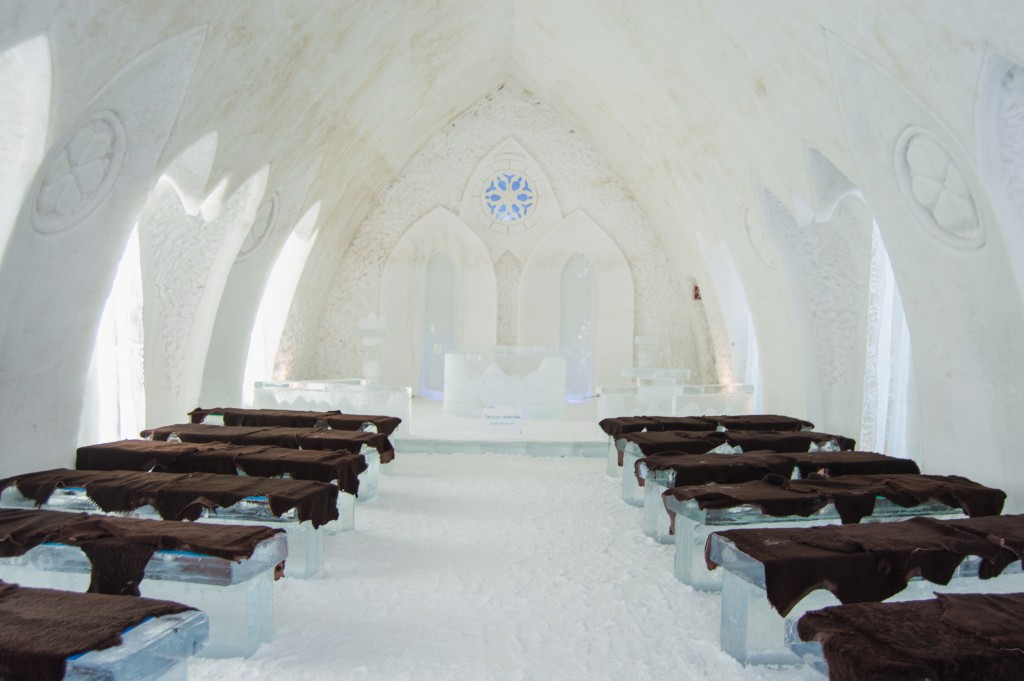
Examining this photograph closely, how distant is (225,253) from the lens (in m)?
7.05

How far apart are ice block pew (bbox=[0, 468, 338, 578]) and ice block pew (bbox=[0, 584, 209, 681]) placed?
1.26 m

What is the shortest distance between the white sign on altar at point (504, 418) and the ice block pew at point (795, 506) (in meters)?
3.91

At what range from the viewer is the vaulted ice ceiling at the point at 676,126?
143 inches

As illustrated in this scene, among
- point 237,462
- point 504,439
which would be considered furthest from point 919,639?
point 504,439

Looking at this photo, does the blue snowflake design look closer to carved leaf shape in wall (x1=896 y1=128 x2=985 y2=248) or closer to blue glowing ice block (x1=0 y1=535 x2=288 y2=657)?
carved leaf shape in wall (x1=896 y1=128 x2=985 y2=248)

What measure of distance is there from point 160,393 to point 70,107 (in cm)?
342

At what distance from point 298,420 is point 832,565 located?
4.65m

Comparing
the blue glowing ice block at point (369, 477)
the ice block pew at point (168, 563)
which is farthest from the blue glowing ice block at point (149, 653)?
the blue glowing ice block at point (369, 477)

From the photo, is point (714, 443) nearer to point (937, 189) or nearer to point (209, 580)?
point (937, 189)

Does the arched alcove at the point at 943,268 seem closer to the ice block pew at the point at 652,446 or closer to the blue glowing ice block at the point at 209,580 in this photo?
the ice block pew at the point at 652,446

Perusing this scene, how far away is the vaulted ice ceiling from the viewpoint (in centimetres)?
364

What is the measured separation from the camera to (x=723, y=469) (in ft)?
14.4

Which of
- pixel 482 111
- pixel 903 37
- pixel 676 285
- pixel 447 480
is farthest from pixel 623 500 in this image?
pixel 482 111

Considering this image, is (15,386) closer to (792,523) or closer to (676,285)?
(792,523)
